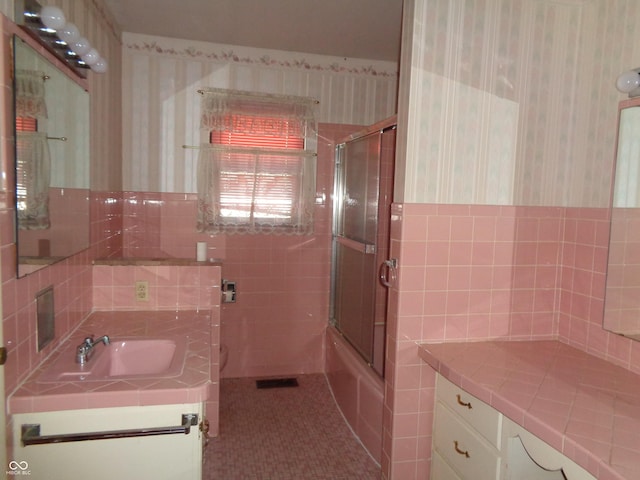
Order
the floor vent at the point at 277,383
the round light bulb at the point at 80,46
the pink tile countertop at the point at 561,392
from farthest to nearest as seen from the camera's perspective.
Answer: the floor vent at the point at 277,383
the round light bulb at the point at 80,46
the pink tile countertop at the point at 561,392

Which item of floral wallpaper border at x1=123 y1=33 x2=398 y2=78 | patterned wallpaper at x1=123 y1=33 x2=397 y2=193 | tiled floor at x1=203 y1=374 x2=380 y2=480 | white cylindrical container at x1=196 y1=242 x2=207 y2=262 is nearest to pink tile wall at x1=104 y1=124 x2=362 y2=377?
patterned wallpaper at x1=123 y1=33 x2=397 y2=193

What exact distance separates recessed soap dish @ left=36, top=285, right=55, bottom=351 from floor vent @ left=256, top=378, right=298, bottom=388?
1969mm

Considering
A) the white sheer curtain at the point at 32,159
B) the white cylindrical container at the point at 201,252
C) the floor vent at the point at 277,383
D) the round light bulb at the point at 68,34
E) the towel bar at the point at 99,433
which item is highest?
the round light bulb at the point at 68,34

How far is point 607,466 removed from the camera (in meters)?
1.19

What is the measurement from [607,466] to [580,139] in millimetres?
1558

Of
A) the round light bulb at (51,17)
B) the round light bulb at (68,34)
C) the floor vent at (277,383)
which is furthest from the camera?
the floor vent at (277,383)

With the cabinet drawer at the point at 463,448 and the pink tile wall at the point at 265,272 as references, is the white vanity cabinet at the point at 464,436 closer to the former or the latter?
the cabinet drawer at the point at 463,448

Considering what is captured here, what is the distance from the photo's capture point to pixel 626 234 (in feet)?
6.23

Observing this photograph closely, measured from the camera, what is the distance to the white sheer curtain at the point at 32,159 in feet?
4.75

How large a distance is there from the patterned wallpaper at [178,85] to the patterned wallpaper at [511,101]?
5.06ft

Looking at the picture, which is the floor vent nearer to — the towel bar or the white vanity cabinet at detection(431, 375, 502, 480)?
the white vanity cabinet at detection(431, 375, 502, 480)

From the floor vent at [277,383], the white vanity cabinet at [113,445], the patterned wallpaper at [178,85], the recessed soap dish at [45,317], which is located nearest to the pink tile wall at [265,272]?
the floor vent at [277,383]

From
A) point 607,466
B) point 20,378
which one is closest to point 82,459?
point 20,378

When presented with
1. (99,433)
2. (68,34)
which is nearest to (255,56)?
(68,34)
